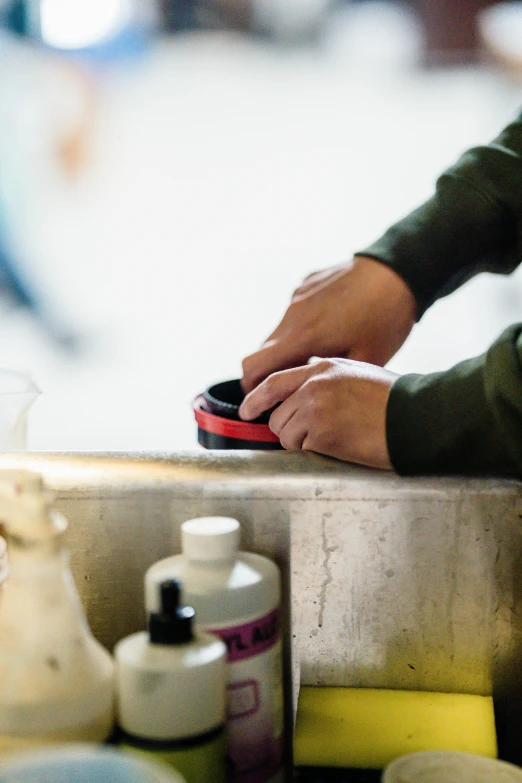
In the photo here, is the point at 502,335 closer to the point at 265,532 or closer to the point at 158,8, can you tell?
the point at 265,532

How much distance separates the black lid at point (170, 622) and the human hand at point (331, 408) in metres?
0.30

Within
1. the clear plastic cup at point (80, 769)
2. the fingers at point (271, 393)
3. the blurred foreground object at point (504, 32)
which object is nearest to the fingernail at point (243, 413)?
the fingers at point (271, 393)

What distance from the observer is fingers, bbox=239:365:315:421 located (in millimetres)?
918

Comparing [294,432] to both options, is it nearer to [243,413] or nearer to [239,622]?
[243,413]

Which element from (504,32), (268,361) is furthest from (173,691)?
(504,32)

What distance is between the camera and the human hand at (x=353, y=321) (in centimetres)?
111

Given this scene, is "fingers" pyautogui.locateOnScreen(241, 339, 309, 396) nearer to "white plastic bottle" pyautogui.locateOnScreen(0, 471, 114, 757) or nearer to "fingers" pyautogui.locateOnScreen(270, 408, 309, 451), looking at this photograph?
"fingers" pyautogui.locateOnScreen(270, 408, 309, 451)

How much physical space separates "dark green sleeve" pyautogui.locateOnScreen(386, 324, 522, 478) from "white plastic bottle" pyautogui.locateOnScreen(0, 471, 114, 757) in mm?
353

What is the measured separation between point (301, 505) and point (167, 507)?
0.13 meters

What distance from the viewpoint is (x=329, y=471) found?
0.78 metres

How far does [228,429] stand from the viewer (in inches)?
36.5

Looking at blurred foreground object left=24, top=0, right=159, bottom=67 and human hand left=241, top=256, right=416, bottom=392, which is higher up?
blurred foreground object left=24, top=0, right=159, bottom=67

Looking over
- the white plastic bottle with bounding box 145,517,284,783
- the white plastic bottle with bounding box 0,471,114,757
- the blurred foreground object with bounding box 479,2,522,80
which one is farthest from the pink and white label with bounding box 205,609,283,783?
the blurred foreground object with bounding box 479,2,522,80

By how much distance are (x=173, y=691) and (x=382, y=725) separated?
11.1 inches
